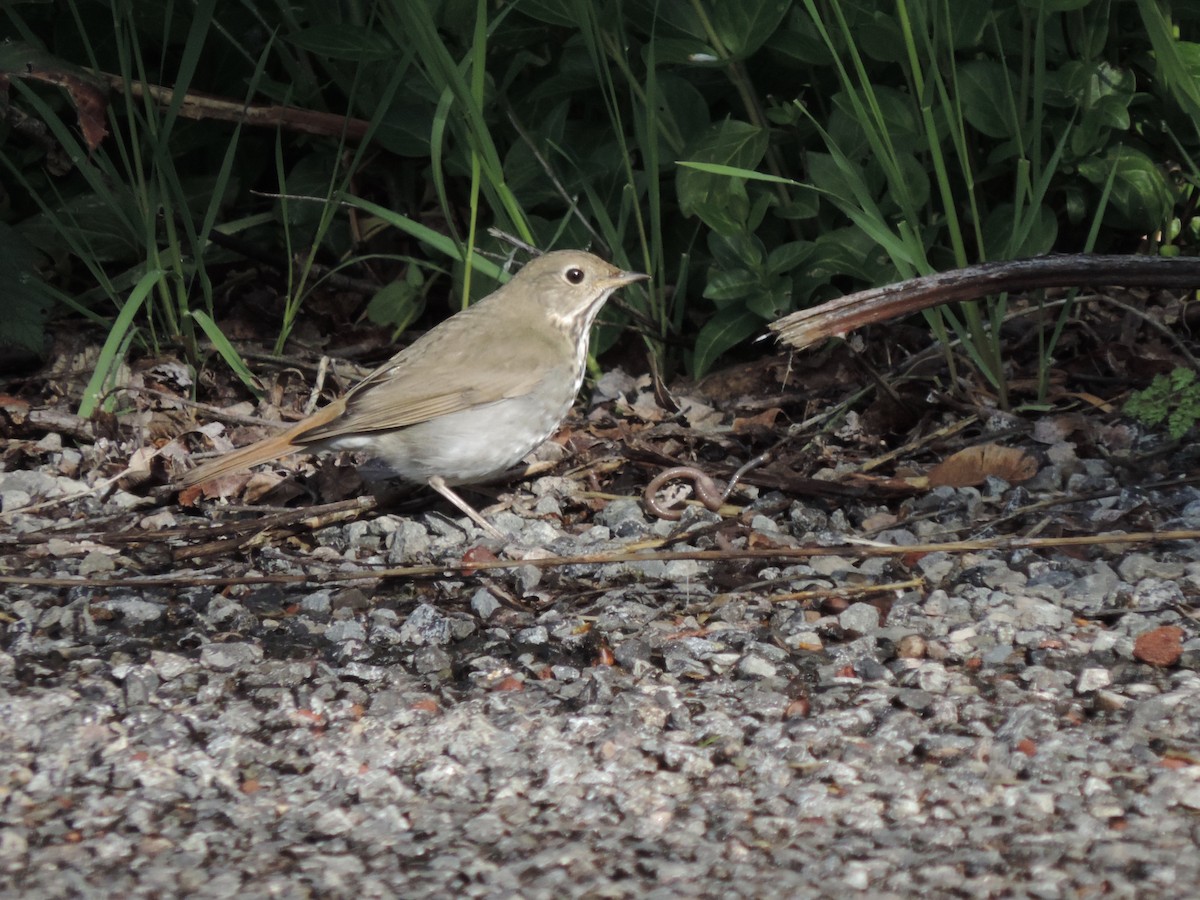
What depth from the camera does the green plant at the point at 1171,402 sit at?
159 inches

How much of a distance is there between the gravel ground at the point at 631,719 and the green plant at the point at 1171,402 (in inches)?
7.9

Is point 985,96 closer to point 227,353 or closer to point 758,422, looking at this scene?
point 758,422

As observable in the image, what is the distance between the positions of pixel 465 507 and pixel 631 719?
158 cm

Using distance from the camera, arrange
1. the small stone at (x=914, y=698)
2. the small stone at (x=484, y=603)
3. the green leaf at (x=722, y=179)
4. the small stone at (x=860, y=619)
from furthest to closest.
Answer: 1. the green leaf at (x=722, y=179)
2. the small stone at (x=484, y=603)
3. the small stone at (x=860, y=619)
4. the small stone at (x=914, y=698)

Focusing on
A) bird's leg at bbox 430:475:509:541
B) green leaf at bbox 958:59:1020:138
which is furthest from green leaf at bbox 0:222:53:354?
green leaf at bbox 958:59:1020:138

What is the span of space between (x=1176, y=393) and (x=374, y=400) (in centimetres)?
232

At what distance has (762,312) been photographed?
4.81m

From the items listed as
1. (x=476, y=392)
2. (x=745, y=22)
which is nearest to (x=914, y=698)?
(x=476, y=392)

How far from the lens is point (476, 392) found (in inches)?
182

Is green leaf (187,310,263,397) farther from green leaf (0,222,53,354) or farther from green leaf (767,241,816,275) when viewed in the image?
green leaf (767,241,816,275)

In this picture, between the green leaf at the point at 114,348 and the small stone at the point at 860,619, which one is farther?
the green leaf at the point at 114,348

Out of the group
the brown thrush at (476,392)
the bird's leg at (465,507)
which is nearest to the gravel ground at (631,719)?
the bird's leg at (465,507)

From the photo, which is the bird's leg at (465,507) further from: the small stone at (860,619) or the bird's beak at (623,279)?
the small stone at (860,619)

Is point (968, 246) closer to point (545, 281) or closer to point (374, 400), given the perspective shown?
point (545, 281)
